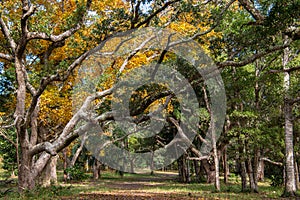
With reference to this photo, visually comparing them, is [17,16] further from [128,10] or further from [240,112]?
[240,112]

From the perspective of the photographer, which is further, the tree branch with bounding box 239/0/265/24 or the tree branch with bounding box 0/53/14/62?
the tree branch with bounding box 0/53/14/62

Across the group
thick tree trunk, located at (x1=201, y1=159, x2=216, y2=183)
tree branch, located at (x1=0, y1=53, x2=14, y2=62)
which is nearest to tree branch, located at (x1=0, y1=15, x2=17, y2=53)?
tree branch, located at (x1=0, y1=53, x2=14, y2=62)

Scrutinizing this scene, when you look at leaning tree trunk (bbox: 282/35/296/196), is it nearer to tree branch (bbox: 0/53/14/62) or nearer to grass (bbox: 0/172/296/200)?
grass (bbox: 0/172/296/200)

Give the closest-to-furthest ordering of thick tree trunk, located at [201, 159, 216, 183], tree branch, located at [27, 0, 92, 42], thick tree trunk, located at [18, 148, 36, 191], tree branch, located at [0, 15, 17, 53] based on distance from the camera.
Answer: tree branch, located at [27, 0, 92, 42] < tree branch, located at [0, 15, 17, 53] < thick tree trunk, located at [18, 148, 36, 191] < thick tree trunk, located at [201, 159, 216, 183]

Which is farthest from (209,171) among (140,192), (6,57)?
(6,57)

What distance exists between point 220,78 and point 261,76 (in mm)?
2520

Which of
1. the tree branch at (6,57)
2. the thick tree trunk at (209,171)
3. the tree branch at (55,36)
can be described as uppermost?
the tree branch at (55,36)

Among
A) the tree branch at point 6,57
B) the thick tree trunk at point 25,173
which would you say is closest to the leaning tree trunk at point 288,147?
the thick tree trunk at point 25,173

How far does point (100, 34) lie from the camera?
39.4ft

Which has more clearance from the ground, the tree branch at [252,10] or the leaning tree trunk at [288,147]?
the tree branch at [252,10]

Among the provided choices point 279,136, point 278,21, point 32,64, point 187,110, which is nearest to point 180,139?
point 187,110

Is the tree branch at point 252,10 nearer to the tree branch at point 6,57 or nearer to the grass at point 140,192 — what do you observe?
the grass at point 140,192

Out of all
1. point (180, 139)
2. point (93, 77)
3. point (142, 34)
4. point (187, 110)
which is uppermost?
point (142, 34)

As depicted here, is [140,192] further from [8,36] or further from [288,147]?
[8,36]
